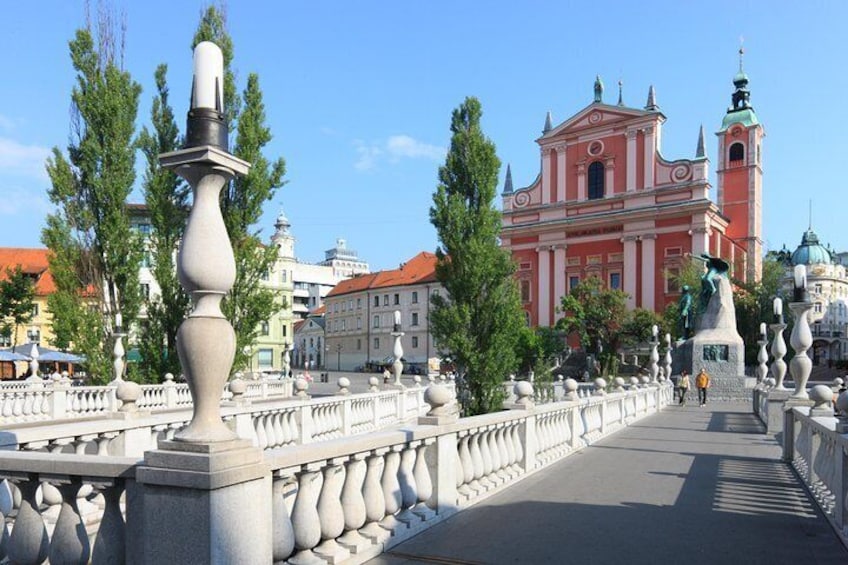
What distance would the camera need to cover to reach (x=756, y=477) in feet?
29.5

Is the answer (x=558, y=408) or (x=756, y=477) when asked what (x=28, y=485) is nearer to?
(x=558, y=408)

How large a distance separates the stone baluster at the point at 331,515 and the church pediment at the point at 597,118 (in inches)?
2352

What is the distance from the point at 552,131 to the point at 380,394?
50836 mm

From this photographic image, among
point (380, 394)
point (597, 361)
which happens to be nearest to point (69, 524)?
point (380, 394)

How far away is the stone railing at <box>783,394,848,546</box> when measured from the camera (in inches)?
227

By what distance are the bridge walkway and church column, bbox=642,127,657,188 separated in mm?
51184

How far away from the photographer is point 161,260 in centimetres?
2147

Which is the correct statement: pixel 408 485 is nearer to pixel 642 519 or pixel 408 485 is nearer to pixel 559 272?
pixel 642 519

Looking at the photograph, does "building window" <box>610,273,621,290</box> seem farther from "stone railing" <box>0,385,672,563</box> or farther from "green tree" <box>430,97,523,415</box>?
"stone railing" <box>0,385,672,563</box>

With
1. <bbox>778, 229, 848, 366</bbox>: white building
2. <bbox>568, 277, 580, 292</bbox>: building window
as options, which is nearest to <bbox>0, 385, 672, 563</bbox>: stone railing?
<bbox>568, 277, 580, 292</bbox>: building window

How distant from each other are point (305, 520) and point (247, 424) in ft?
20.4

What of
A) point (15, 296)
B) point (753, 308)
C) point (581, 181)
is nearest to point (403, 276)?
point (581, 181)

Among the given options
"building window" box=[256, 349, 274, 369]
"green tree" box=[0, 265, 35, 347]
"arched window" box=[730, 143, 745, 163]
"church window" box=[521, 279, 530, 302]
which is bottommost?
"building window" box=[256, 349, 274, 369]

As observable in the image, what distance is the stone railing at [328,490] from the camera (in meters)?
3.87
